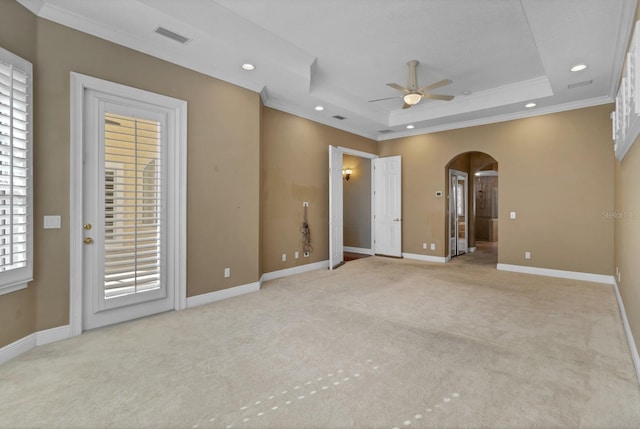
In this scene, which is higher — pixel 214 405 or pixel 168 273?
pixel 168 273

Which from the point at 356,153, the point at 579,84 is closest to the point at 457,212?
the point at 356,153

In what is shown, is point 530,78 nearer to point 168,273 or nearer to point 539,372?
point 539,372

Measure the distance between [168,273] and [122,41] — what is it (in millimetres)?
2538

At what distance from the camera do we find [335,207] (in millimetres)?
6383

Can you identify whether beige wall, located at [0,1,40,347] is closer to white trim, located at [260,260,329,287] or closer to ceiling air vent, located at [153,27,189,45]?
ceiling air vent, located at [153,27,189,45]

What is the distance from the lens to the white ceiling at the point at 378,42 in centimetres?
299

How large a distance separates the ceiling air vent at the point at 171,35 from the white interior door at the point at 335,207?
321cm

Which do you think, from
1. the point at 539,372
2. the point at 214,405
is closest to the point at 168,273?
the point at 214,405

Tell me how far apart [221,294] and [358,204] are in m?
4.99

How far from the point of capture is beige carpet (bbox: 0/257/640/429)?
188 centimetres

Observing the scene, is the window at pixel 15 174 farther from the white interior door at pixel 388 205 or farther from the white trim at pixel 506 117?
the white trim at pixel 506 117

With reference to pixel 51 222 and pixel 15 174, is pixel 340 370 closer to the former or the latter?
pixel 51 222

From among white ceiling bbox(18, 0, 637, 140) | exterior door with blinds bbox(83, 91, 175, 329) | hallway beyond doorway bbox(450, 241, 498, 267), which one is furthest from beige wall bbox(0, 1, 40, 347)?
hallway beyond doorway bbox(450, 241, 498, 267)

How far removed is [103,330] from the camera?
Answer: 124 inches
